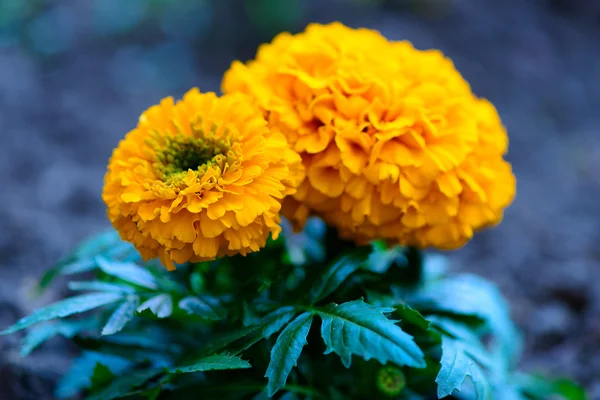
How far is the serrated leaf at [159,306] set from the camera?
166 centimetres

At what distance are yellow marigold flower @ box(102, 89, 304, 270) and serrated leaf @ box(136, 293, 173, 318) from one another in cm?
15

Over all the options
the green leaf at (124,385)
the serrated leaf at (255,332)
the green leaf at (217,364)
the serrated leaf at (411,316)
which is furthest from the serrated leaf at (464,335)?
the green leaf at (124,385)

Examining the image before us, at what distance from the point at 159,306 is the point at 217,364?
296mm

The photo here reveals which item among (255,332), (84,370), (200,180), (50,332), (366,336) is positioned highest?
(200,180)

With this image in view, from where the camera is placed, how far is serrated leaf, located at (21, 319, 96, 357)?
1772 mm

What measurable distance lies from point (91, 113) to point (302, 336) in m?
3.20

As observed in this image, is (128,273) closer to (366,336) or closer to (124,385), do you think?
(124,385)

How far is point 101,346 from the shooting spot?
6.42 feet

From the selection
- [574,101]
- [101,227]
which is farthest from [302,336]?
[574,101]

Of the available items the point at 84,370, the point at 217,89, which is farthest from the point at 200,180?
the point at 217,89

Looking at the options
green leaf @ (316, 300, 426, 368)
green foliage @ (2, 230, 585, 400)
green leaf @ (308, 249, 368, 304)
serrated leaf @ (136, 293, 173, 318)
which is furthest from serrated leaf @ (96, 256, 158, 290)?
green leaf @ (316, 300, 426, 368)

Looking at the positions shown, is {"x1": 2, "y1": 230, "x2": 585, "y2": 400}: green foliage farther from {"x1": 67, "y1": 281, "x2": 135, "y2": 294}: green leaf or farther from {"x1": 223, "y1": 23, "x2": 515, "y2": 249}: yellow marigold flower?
{"x1": 223, "y1": 23, "x2": 515, "y2": 249}: yellow marigold flower

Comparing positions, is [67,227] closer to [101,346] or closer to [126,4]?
[101,346]

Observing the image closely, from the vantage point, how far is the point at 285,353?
153 centimetres
